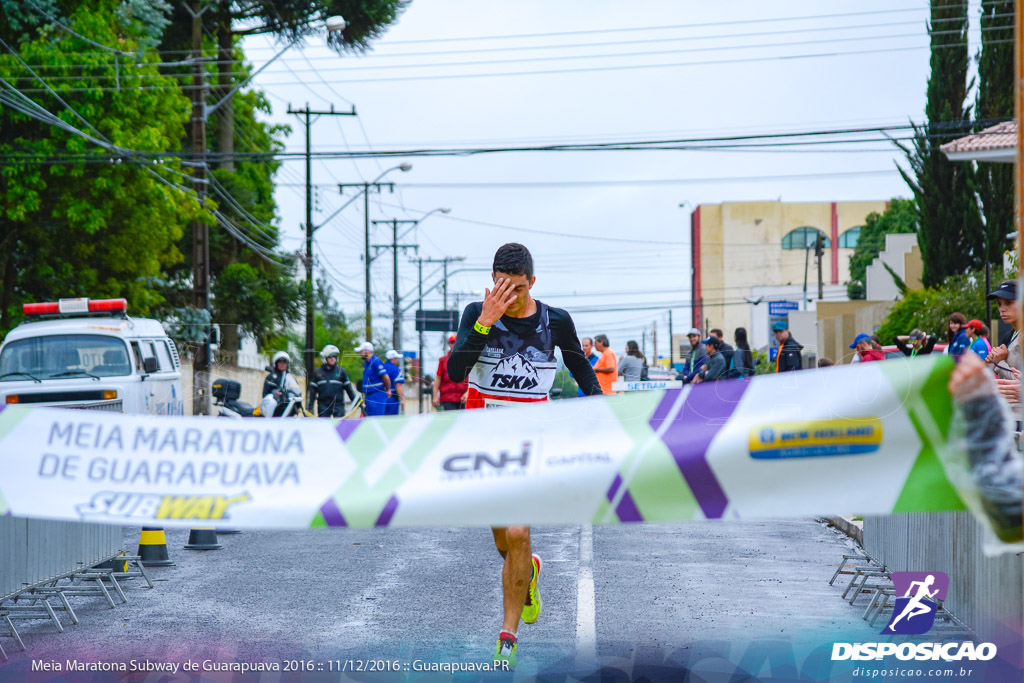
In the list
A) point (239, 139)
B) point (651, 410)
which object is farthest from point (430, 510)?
point (239, 139)

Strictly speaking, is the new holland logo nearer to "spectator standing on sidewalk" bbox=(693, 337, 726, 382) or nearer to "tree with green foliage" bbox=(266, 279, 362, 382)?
"spectator standing on sidewalk" bbox=(693, 337, 726, 382)

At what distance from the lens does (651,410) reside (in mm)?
4133

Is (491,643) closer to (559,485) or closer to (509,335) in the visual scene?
(509,335)

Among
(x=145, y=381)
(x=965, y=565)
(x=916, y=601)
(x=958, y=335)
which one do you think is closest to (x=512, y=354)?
(x=965, y=565)

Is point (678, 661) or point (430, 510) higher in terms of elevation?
point (430, 510)

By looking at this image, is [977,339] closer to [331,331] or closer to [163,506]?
[163,506]

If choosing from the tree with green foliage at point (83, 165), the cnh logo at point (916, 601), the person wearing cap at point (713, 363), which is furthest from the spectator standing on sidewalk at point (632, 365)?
the cnh logo at point (916, 601)

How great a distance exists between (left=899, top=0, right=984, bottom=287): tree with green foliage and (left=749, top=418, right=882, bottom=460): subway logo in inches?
1300

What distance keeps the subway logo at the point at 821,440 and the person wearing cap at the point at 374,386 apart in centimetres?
1499

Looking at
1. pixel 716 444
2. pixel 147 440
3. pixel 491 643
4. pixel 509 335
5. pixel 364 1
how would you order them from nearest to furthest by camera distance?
1. pixel 716 444
2. pixel 147 440
3. pixel 509 335
4. pixel 491 643
5. pixel 364 1

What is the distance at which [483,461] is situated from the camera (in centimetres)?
401

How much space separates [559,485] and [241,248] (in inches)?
1576

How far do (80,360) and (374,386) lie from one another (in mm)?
4497

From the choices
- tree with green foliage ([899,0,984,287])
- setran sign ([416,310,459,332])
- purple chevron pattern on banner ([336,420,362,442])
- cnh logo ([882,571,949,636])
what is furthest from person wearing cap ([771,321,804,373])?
setran sign ([416,310,459,332])
